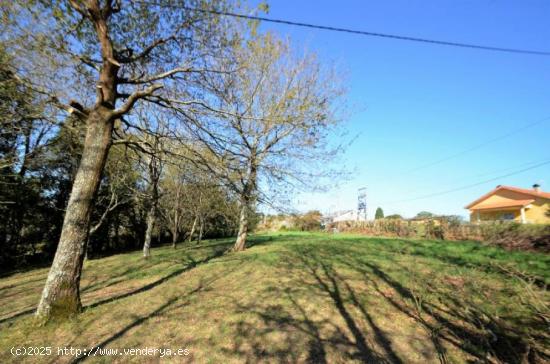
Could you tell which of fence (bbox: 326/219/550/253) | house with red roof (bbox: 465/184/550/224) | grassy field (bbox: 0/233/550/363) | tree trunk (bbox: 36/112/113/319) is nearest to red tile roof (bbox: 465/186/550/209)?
house with red roof (bbox: 465/184/550/224)

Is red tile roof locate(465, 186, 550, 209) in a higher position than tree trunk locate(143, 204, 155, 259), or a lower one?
higher

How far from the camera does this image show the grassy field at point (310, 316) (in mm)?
3615

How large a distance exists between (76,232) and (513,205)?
35.0 m

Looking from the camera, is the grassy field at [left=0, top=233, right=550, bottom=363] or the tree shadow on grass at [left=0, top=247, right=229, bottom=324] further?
the tree shadow on grass at [left=0, top=247, right=229, bottom=324]

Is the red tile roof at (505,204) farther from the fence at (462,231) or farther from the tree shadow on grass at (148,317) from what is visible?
the tree shadow on grass at (148,317)

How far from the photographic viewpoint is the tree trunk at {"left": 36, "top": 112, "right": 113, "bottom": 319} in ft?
15.4

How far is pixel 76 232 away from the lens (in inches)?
191

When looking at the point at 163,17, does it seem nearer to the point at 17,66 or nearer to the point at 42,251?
the point at 17,66

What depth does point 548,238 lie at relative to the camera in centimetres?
859

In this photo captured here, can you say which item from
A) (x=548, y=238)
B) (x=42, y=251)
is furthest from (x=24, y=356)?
→ (x=42, y=251)

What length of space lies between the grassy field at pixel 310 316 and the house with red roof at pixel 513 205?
22.8m

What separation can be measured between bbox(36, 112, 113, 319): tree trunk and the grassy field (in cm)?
38

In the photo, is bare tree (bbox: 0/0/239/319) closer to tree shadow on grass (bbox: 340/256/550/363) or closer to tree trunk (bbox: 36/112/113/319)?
tree trunk (bbox: 36/112/113/319)

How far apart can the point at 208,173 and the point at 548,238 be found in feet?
34.3
